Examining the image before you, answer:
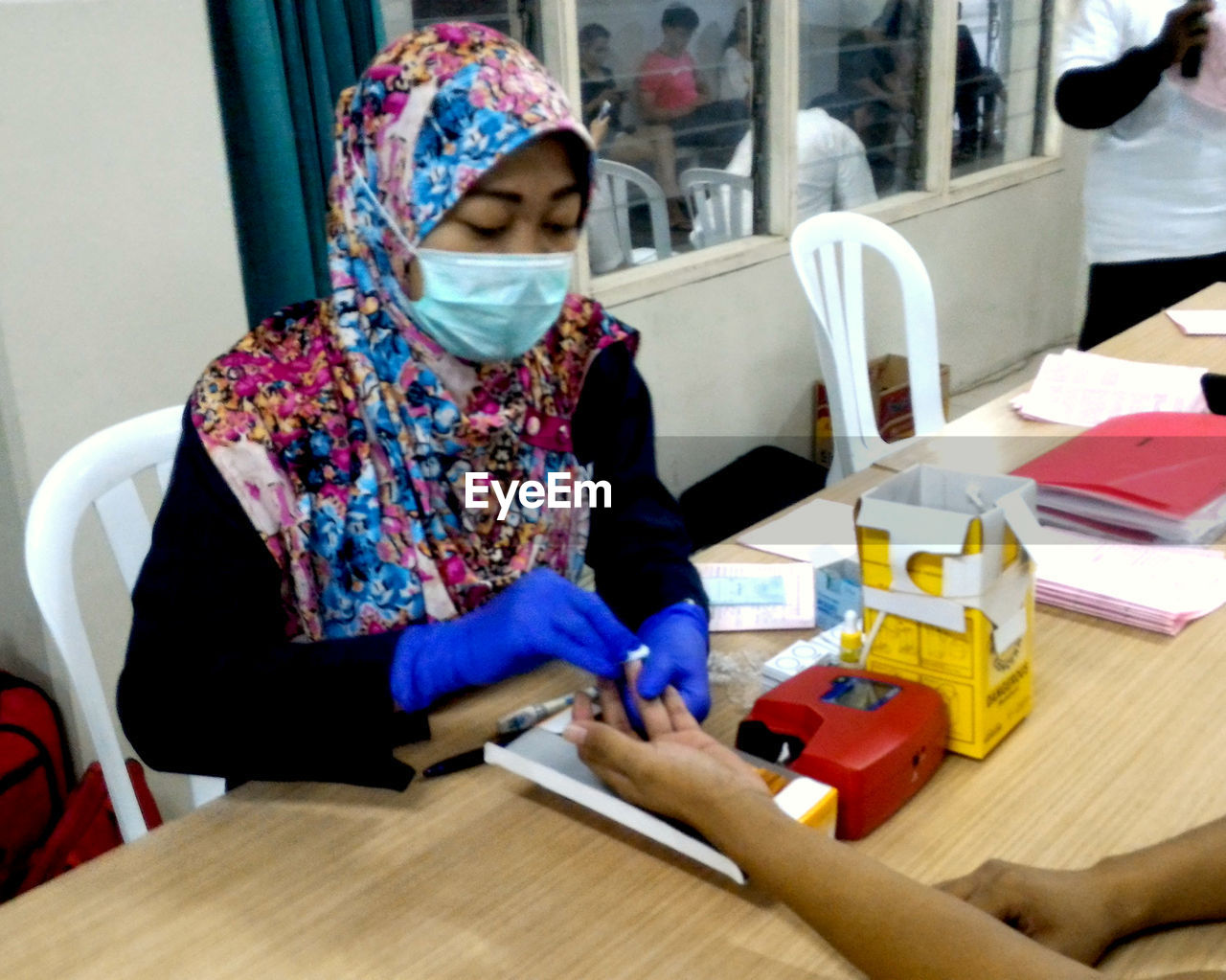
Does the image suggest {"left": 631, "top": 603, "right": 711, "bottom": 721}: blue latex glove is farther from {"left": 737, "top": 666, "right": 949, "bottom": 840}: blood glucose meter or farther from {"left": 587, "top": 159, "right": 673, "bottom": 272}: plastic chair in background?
{"left": 587, "top": 159, "right": 673, "bottom": 272}: plastic chair in background

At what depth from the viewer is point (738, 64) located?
323 cm

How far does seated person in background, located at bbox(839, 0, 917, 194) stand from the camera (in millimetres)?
3707

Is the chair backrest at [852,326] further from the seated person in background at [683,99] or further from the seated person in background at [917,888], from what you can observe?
A: the seated person in background at [917,888]

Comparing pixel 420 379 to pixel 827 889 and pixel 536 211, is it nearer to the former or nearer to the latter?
pixel 536 211

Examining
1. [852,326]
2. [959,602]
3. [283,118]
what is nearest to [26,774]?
[283,118]

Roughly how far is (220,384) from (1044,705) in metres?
0.82

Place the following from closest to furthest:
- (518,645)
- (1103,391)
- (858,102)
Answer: (518,645) < (1103,391) < (858,102)

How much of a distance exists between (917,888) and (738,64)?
2871 millimetres

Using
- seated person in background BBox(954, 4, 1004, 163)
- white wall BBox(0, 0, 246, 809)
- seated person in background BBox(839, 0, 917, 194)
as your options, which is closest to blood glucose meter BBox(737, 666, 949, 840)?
white wall BBox(0, 0, 246, 809)

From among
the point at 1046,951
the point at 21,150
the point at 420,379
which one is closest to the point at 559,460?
the point at 420,379

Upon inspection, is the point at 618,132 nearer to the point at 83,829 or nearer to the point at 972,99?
the point at 972,99

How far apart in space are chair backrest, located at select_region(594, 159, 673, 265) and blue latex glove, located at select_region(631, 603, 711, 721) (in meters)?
2.00

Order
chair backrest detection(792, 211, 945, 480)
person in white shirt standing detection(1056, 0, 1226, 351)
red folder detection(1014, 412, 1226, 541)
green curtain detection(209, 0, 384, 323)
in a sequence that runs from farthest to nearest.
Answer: person in white shirt standing detection(1056, 0, 1226, 351), chair backrest detection(792, 211, 945, 480), green curtain detection(209, 0, 384, 323), red folder detection(1014, 412, 1226, 541)

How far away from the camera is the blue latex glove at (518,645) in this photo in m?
0.99
